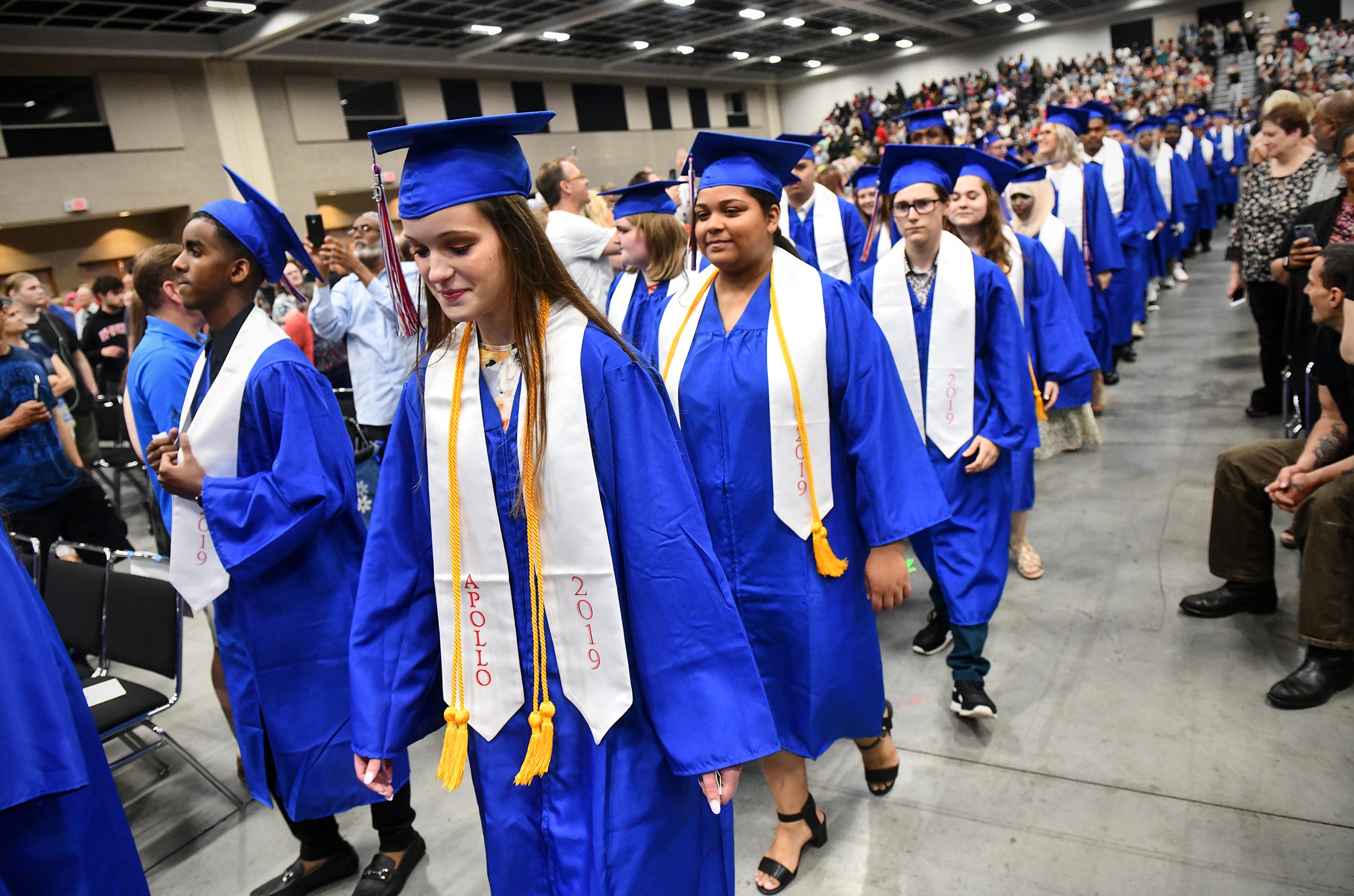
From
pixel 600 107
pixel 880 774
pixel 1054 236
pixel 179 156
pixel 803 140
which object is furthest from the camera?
pixel 600 107

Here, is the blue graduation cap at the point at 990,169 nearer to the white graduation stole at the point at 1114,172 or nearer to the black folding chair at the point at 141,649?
the black folding chair at the point at 141,649

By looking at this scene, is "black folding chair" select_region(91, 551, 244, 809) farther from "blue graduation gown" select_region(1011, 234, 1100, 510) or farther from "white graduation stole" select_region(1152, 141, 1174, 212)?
"white graduation stole" select_region(1152, 141, 1174, 212)

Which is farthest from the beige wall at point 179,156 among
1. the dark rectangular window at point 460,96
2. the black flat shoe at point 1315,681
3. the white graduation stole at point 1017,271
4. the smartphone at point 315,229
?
the black flat shoe at point 1315,681

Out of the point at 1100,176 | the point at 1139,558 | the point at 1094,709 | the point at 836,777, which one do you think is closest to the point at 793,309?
the point at 836,777

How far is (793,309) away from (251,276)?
142 cm

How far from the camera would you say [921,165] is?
296 centimetres

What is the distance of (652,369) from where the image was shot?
58.4 inches

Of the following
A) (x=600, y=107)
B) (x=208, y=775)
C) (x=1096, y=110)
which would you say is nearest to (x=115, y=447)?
(x=208, y=775)

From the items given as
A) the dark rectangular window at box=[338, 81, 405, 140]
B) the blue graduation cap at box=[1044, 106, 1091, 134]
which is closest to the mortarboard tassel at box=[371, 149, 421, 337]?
the blue graduation cap at box=[1044, 106, 1091, 134]

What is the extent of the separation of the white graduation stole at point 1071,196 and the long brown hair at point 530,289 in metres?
5.46

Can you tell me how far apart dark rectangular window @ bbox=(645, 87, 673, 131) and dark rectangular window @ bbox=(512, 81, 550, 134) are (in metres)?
4.02

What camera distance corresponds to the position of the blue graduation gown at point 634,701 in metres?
1.42

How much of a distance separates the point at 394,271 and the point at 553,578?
2.08ft

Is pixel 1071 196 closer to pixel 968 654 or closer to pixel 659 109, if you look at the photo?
pixel 968 654
